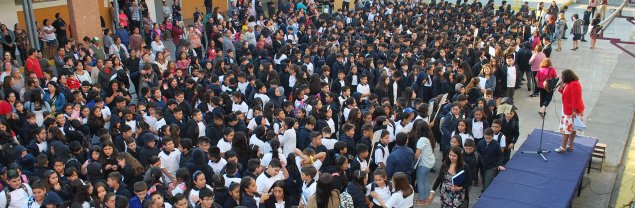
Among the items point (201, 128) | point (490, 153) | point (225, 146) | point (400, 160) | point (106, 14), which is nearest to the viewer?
point (400, 160)

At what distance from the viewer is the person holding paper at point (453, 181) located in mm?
8258

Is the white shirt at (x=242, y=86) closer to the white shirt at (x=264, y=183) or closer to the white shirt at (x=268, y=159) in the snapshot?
the white shirt at (x=268, y=159)

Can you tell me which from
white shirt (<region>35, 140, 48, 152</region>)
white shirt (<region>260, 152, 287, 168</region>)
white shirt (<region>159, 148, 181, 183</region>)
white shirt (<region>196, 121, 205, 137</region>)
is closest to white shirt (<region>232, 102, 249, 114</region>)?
white shirt (<region>196, 121, 205, 137</region>)

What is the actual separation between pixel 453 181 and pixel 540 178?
172 centimetres

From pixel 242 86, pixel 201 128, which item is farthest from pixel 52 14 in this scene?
pixel 201 128

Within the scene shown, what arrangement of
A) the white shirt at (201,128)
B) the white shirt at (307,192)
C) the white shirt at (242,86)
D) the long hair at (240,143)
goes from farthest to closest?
the white shirt at (242,86) < the white shirt at (201,128) < the long hair at (240,143) < the white shirt at (307,192)

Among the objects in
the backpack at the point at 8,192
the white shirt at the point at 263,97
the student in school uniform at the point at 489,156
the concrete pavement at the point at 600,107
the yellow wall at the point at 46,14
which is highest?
the yellow wall at the point at 46,14

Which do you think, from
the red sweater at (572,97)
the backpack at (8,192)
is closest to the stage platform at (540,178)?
the red sweater at (572,97)

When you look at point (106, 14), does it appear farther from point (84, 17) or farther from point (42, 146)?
point (42, 146)

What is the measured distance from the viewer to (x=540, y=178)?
9.22 m

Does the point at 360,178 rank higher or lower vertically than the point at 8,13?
lower

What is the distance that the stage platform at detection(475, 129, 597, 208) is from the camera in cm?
849

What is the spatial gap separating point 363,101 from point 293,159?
3.76 meters

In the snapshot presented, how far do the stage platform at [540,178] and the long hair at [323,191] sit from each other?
7.62 feet
